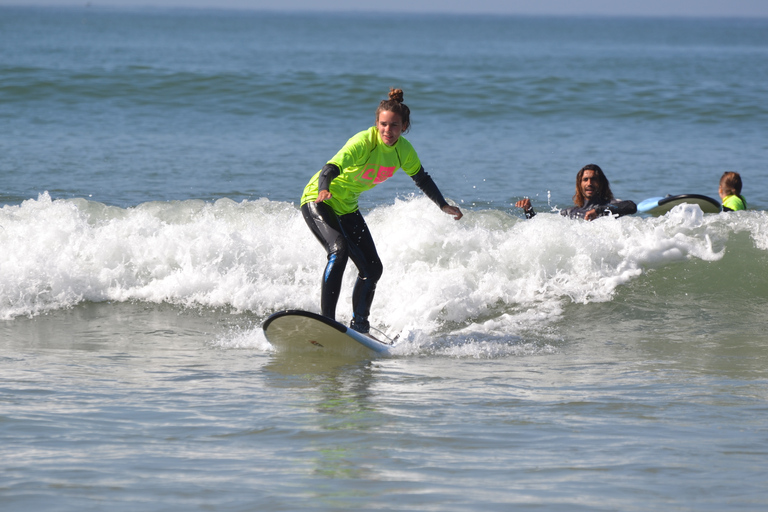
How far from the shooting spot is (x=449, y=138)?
687 inches

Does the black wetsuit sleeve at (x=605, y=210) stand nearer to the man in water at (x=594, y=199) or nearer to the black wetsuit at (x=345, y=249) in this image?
the man in water at (x=594, y=199)

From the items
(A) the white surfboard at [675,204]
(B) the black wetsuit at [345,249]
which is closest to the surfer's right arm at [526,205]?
(B) the black wetsuit at [345,249]

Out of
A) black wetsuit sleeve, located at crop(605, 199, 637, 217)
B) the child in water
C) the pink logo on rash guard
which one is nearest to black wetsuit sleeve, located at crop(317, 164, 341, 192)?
the pink logo on rash guard

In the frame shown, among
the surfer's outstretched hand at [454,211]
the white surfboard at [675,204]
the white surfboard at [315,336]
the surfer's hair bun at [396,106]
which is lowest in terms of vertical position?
the white surfboard at [315,336]

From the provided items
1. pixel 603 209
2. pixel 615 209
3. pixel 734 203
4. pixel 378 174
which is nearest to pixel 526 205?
pixel 378 174

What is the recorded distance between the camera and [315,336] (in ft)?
19.9

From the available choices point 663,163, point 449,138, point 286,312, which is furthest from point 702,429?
point 449,138

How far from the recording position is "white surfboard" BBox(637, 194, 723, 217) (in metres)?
10.2

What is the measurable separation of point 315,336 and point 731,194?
648cm

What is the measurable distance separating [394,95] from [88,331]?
3.42 m

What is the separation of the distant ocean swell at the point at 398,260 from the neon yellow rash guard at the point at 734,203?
20.6 inches

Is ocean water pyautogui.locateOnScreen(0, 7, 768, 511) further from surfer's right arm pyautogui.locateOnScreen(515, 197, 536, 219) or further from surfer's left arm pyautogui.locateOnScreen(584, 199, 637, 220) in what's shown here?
surfer's right arm pyautogui.locateOnScreen(515, 197, 536, 219)

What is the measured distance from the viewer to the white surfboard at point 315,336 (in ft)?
19.2

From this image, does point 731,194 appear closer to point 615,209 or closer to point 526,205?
point 615,209
